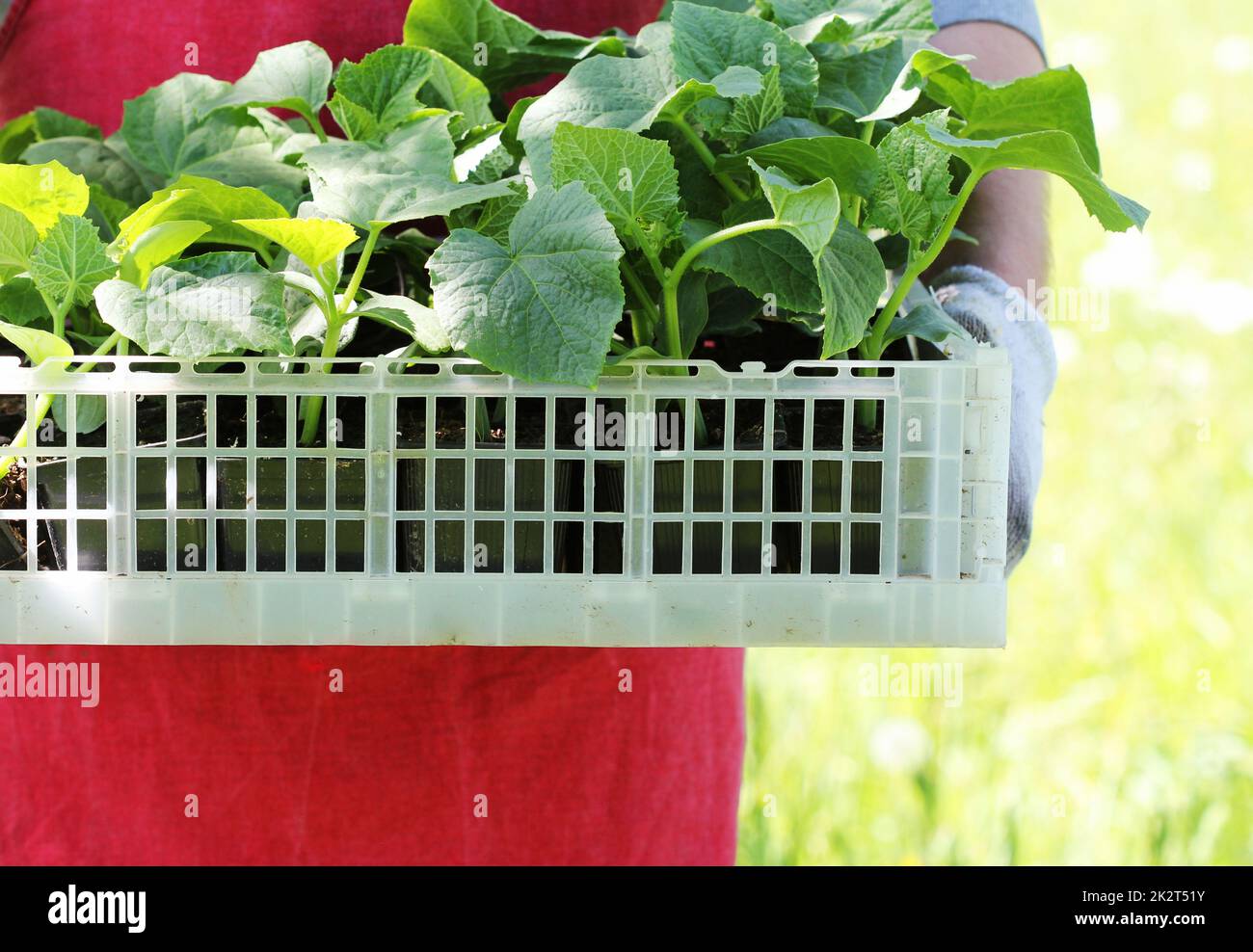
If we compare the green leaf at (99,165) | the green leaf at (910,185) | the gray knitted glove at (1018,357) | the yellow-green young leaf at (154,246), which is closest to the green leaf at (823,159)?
the green leaf at (910,185)

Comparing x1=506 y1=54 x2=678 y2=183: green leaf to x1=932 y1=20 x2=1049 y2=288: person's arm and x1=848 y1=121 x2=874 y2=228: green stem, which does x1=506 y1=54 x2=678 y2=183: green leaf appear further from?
x1=932 y1=20 x2=1049 y2=288: person's arm

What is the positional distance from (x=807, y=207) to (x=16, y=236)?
12.1 inches

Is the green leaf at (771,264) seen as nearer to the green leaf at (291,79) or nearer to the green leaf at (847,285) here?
the green leaf at (847,285)

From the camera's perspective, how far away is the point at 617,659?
67cm

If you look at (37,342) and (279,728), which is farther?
(279,728)

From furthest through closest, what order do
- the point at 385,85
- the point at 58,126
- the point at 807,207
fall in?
the point at 58,126 → the point at 385,85 → the point at 807,207

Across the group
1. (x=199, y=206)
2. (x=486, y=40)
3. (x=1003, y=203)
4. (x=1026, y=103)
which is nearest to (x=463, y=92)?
(x=486, y=40)

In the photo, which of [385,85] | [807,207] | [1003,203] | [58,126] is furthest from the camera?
[1003,203]

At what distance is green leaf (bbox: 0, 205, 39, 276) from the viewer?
436 millimetres

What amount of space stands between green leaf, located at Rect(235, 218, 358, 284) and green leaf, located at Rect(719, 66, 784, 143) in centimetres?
16

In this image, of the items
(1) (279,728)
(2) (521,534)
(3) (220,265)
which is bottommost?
(1) (279,728)

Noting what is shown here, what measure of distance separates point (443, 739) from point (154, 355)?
0.32m

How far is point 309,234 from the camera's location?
1.31ft

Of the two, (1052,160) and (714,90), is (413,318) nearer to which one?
(714,90)
